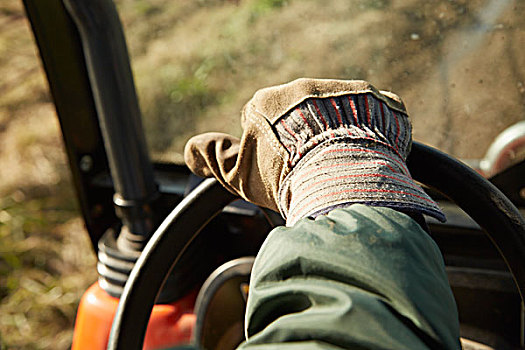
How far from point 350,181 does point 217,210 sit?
0.82 feet

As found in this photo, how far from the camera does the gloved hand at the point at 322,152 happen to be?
50cm

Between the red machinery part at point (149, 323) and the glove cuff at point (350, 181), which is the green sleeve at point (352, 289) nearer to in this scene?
the glove cuff at point (350, 181)

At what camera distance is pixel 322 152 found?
1.75 feet

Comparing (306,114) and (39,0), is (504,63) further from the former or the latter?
(39,0)

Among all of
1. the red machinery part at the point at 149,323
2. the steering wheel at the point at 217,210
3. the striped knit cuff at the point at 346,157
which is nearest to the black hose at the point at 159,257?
the steering wheel at the point at 217,210

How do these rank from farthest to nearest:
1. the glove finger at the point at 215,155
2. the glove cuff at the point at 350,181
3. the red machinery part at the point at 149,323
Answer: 1. the red machinery part at the point at 149,323
2. the glove finger at the point at 215,155
3. the glove cuff at the point at 350,181

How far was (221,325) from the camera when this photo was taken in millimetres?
1018

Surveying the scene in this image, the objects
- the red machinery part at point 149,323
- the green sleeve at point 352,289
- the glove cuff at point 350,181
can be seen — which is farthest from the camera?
the red machinery part at point 149,323

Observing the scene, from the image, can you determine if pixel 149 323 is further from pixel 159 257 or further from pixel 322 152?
pixel 322 152

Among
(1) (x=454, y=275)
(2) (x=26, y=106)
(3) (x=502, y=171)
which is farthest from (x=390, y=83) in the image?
(2) (x=26, y=106)

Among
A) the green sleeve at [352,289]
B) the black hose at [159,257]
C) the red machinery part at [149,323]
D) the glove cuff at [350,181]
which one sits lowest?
the red machinery part at [149,323]

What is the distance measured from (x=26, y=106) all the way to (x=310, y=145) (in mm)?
3364

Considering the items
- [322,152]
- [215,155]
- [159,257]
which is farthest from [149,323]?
[322,152]

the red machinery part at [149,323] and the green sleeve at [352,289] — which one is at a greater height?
the green sleeve at [352,289]
